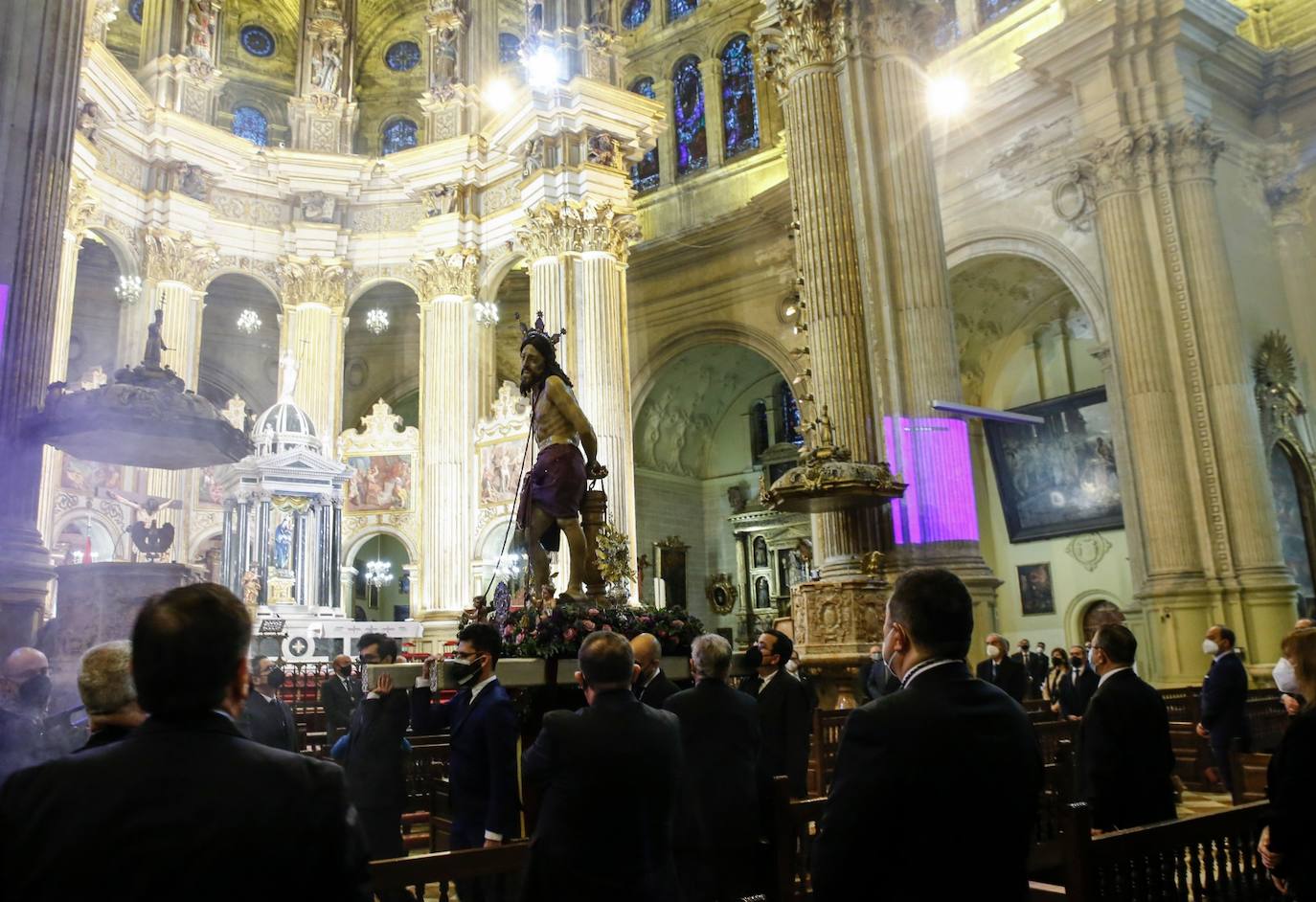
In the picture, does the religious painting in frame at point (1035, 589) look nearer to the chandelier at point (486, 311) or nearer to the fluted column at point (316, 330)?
the chandelier at point (486, 311)

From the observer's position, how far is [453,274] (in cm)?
2378

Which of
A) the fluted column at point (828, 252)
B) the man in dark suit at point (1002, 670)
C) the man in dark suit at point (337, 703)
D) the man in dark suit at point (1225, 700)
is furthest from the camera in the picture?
the fluted column at point (828, 252)

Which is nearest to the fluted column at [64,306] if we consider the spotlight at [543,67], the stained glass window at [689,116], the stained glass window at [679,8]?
the spotlight at [543,67]

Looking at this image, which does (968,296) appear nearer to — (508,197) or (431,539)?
(508,197)

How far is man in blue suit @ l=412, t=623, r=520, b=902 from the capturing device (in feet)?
14.3

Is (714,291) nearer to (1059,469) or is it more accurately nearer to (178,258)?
(1059,469)

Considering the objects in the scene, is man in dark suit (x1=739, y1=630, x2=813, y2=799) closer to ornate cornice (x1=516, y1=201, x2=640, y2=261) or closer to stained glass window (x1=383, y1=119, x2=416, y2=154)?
ornate cornice (x1=516, y1=201, x2=640, y2=261)

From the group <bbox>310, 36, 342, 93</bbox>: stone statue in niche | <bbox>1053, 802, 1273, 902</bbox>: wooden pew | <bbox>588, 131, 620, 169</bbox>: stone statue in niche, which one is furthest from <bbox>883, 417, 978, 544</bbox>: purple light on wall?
<bbox>310, 36, 342, 93</bbox>: stone statue in niche

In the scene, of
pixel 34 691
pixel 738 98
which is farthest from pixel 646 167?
pixel 34 691

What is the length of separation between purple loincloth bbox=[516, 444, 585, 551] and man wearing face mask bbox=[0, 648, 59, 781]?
3152 mm

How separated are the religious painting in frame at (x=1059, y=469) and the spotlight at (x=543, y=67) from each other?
12015 mm

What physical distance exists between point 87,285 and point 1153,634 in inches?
953

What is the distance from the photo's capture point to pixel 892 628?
2609 millimetres

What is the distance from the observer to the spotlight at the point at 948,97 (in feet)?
63.2
